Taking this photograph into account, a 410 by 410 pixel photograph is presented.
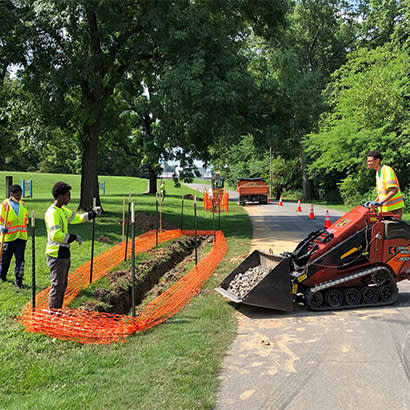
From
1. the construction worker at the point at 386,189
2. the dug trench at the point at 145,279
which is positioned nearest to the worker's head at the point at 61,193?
the dug trench at the point at 145,279

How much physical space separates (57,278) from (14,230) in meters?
2.34

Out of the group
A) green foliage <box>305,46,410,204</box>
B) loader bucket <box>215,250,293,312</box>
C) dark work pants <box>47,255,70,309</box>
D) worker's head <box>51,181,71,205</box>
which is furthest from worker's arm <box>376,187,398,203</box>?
green foliage <box>305,46,410,204</box>

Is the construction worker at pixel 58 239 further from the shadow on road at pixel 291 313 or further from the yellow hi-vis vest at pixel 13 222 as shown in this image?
the shadow on road at pixel 291 313

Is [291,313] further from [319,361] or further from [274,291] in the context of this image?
[319,361]

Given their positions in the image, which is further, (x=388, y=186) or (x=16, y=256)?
(x=16, y=256)

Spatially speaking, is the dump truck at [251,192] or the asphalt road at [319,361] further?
the dump truck at [251,192]

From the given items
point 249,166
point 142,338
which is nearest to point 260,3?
point 142,338

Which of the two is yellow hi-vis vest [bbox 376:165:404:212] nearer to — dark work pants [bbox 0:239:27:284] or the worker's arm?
the worker's arm

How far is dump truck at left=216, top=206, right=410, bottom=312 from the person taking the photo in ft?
23.0

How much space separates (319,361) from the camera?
527 centimetres

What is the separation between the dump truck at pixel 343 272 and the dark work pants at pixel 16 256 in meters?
3.69

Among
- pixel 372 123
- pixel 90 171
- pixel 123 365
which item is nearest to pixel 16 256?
pixel 123 365

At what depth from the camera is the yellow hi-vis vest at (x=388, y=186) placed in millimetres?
7352

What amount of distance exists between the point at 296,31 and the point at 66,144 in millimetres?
25264
